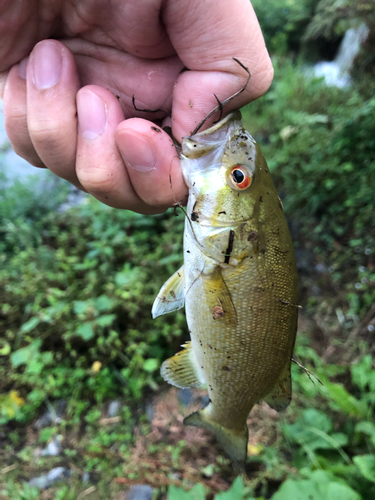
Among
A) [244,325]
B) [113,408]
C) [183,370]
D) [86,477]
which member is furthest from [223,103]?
[86,477]

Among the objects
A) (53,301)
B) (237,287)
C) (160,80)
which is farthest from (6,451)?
(160,80)

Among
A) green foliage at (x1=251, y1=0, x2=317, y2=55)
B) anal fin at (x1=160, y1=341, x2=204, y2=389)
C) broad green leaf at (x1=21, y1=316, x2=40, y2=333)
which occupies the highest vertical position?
green foliage at (x1=251, y1=0, x2=317, y2=55)

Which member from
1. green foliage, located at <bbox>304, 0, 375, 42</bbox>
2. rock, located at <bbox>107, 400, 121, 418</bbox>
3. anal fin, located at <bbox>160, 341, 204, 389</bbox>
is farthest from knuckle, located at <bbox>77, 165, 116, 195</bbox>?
green foliage, located at <bbox>304, 0, 375, 42</bbox>

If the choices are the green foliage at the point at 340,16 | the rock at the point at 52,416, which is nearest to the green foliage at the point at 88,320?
the rock at the point at 52,416

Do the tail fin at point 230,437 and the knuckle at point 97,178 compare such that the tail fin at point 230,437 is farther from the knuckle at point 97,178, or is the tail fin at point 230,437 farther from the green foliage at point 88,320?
the knuckle at point 97,178

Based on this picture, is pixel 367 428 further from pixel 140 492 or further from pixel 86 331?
pixel 86 331

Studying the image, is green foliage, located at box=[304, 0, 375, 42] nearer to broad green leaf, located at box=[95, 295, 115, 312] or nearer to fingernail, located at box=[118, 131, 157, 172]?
fingernail, located at box=[118, 131, 157, 172]
